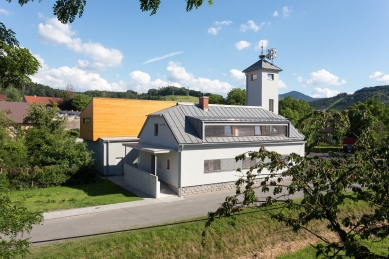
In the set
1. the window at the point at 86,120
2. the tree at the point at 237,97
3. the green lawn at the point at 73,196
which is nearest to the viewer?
the green lawn at the point at 73,196

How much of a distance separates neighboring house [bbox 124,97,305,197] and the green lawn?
1.63m

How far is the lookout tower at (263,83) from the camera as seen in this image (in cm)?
2498

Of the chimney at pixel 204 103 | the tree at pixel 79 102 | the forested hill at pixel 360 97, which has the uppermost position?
the forested hill at pixel 360 97

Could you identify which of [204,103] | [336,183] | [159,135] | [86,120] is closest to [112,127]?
[86,120]

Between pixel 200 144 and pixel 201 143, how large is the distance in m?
0.10

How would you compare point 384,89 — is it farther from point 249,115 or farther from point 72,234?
point 72,234

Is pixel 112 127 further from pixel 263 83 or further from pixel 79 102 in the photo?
pixel 79 102

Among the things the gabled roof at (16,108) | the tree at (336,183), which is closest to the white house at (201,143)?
the tree at (336,183)

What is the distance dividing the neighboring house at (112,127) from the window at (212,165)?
7728mm

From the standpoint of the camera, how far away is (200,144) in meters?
17.5

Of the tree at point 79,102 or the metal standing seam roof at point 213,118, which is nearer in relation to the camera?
the metal standing seam roof at point 213,118

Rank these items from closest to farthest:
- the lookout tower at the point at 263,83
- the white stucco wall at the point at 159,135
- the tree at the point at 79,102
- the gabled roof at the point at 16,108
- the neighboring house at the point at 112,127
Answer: the white stucco wall at the point at 159,135 < the neighboring house at the point at 112,127 < the lookout tower at the point at 263,83 < the gabled roof at the point at 16,108 < the tree at the point at 79,102

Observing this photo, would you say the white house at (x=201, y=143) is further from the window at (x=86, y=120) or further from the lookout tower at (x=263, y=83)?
the window at (x=86, y=120)

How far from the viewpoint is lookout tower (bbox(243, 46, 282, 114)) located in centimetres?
2498
